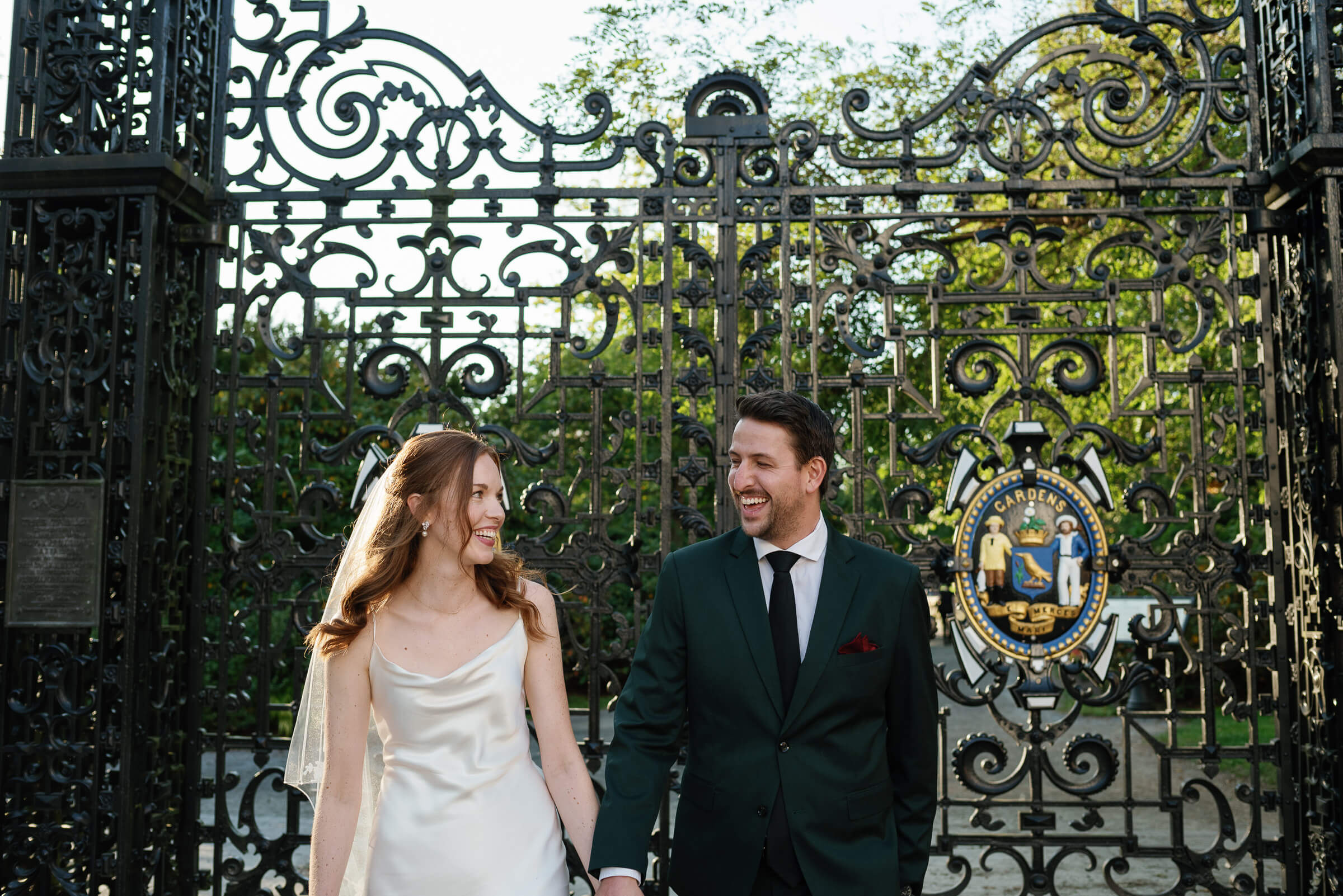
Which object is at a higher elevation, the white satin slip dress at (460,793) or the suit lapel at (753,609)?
the suit lapel at (753,609)

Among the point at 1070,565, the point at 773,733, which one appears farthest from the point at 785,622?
the point at 1070,565

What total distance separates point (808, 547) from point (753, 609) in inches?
10.4

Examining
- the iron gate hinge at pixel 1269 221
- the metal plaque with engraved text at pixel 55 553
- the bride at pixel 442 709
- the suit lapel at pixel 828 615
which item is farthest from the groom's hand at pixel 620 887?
the iron gate hinge at pixel 1269 221

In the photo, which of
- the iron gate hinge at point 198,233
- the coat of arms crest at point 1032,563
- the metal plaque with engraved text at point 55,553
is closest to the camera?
the metal plaque with engraved text at point 55,553

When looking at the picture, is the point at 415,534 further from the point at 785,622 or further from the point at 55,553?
the point at 55,553

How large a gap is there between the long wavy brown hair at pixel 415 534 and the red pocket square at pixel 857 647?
90 centimetres

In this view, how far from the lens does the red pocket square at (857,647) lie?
3.09 meters

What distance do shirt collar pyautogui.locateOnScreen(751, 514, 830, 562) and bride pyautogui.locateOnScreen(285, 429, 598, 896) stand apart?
2.20 ft

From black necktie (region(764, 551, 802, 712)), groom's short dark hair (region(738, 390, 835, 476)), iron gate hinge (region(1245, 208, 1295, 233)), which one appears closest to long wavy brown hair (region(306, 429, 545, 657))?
black necktie (region(764, 551, 802, 712))

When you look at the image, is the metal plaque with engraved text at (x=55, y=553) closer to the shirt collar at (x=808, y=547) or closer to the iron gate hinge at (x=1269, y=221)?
the shirt collar at (x=808, y=547)

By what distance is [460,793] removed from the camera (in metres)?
2.99

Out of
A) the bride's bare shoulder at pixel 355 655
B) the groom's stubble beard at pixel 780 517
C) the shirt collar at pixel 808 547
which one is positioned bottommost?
the bride's bare shoulder at pixel 355 655

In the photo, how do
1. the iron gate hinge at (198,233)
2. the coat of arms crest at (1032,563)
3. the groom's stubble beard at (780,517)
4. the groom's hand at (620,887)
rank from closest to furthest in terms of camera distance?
the groom's hand at (620,887)
the groom's stubble beard at (780,517)
the coat of arms crest at (1032,563)
the iron gate hinge at (198,233)

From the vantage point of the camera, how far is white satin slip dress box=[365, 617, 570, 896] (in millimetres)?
2939
